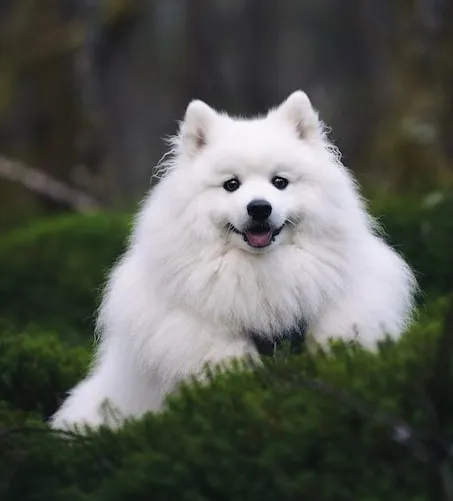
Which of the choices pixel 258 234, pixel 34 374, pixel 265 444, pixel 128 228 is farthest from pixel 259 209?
pixel 128 228

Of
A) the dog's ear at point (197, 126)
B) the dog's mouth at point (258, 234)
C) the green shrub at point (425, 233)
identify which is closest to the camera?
the dog's mouth at point (258, 234)

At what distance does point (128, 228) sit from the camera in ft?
41.5

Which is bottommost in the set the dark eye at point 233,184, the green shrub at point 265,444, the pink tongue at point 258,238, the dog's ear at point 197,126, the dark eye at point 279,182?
the green shrub at point 265,444

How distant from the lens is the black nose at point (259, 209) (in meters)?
6.50

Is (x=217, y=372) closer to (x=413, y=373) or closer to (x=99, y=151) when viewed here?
(x=413, y=373)

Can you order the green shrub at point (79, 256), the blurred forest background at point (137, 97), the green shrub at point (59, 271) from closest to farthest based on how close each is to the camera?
the green shrub at point (79, 256) < the green shrub at point (59, 271) < the blurred forest background at point (137, 97)

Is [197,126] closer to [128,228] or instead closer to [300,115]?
[300,115]

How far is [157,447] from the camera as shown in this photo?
5.37 m

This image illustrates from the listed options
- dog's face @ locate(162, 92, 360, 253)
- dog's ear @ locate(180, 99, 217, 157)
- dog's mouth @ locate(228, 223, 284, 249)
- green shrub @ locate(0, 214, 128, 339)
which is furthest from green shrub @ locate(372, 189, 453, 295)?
dog's mouth @ locate(228, 223, 284, 249)

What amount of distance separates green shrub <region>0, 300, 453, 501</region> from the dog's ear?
5.54 ft

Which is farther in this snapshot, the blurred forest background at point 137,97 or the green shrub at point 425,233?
the blurred forest background at point 137,97

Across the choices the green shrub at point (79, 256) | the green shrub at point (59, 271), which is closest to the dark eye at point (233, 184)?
the green shrub at point (79, 256)

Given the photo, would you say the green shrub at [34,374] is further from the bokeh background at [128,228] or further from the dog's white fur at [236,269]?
the dog's white fur at [236,269]

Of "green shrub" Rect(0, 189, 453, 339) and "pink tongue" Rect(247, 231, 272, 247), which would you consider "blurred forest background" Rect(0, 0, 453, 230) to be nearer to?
"green shrub" Rect(0, 189, 453, 339)
